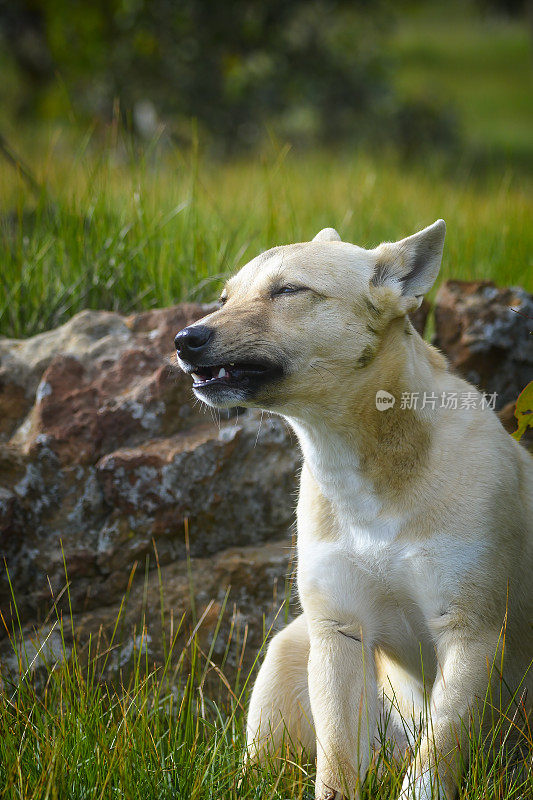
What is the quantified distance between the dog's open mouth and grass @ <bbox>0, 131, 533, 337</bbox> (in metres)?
1.24

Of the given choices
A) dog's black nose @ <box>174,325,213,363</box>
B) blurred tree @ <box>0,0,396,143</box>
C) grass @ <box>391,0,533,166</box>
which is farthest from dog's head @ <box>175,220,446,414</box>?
grass @ <box>391,0,533,166</box>

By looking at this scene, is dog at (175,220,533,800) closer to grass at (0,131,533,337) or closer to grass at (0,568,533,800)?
grass at (0,568,533,800)

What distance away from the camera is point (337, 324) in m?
2.94

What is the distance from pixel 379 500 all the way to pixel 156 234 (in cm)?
274

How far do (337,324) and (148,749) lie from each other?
59.7 inches

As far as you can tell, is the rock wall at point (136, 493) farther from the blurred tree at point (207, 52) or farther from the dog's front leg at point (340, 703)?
the blurred tree at point (207, 52)

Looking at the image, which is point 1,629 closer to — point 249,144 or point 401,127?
point 249,144

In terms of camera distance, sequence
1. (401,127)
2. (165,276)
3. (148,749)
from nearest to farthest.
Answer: (148,749) < (165,276) < (401,127)

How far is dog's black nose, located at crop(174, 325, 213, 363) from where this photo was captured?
2.75 meters

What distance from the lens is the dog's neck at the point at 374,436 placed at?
115 inches

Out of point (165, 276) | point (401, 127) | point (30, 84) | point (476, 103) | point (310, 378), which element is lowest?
point (476, 103)

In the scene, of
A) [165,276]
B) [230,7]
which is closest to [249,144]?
[230,7]

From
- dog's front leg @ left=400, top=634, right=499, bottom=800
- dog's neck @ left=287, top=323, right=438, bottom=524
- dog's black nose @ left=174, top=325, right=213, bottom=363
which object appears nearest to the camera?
dog's front leg @ left=400, top=634, right=499, bottom=800

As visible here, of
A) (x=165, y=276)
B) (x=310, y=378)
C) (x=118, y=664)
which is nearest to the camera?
(x=310, y=378)
